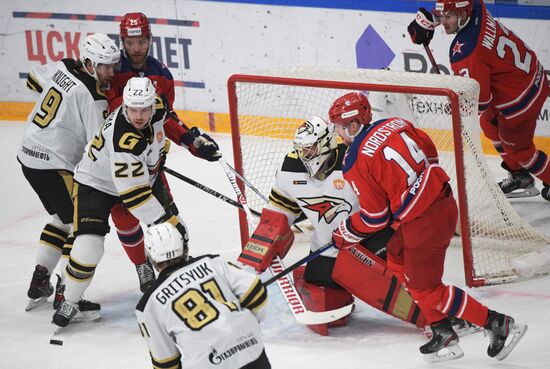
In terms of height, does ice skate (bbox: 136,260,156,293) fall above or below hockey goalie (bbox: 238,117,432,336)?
below

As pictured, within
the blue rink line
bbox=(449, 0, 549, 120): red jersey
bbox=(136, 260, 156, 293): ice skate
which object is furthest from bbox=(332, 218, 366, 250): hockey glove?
the blue rink line

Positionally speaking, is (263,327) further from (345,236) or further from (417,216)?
(417,216)

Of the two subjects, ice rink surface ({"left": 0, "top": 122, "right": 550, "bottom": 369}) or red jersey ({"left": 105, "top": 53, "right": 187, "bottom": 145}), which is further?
red jersey ({"left": 105, "top": 53, "right": 187, "bottom": 145})

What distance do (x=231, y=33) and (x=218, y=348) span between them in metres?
4.39

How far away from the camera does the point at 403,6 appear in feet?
22.5

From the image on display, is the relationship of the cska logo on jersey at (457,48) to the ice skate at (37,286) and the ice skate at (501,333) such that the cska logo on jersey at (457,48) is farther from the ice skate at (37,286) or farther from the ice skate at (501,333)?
the ice skate at (37,286)

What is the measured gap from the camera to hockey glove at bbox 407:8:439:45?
6.03 meters

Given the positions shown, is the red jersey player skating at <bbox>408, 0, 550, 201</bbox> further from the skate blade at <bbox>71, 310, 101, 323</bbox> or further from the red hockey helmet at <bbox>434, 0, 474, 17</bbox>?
the skate blade at <bbox>71, 310, 101, 323</bbox>

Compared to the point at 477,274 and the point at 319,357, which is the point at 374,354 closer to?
the point at 319,357

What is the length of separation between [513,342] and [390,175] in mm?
787

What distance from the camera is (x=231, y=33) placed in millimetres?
7453

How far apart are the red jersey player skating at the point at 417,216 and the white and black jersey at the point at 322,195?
1.30 feet

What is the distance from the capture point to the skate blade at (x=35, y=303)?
17.1ft

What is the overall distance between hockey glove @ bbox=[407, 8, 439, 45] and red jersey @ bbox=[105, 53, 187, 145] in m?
1.39
